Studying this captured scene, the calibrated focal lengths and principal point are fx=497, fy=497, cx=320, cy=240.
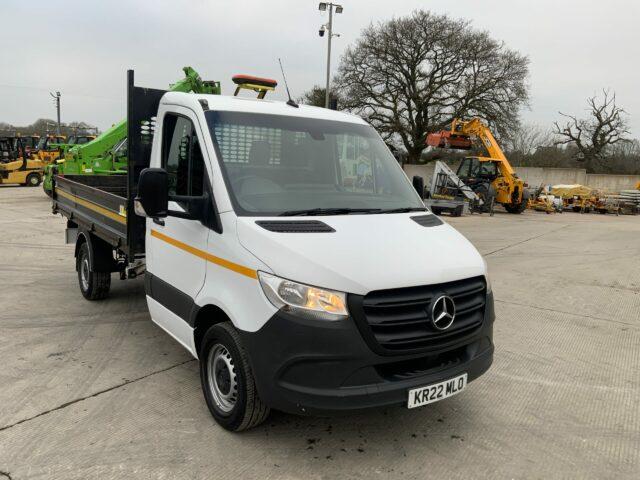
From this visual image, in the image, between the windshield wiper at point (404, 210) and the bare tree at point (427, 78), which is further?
the bare tree at point (427, 78)

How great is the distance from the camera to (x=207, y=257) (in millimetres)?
3367

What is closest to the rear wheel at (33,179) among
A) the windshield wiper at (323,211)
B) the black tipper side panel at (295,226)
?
the windshield wiper at (323,211)

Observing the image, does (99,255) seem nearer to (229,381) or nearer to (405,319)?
(229,381)

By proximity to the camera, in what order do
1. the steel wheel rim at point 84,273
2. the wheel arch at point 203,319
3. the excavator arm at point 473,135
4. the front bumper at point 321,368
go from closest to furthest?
1. the front bumper at point 321,368
2. the wheel arch at point 203,319
3. the steel wheel rim at point 84,273
4. the excavator arm at point 473,135

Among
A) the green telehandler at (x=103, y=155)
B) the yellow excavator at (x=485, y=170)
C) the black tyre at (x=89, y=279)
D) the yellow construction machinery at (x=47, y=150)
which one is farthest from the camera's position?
the yellow construction machinery at (x=47, y=150)

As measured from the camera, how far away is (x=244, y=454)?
3104 mm

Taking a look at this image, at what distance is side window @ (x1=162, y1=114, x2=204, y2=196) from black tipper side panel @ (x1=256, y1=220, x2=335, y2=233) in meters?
0.69

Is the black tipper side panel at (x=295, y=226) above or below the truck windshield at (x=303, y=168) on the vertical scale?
below

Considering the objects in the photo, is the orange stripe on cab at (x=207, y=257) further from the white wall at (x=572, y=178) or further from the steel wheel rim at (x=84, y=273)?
the white wall at (x=572, y=178)

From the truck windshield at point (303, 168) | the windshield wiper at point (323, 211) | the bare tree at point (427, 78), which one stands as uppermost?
the bare tree at point (427, 78)

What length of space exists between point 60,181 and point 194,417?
513 centimetres

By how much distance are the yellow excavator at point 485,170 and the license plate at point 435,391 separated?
2083 centimetres

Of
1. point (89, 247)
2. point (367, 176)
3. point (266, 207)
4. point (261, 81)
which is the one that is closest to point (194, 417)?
point (266, 207)

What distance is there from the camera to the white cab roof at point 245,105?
3.74 m
